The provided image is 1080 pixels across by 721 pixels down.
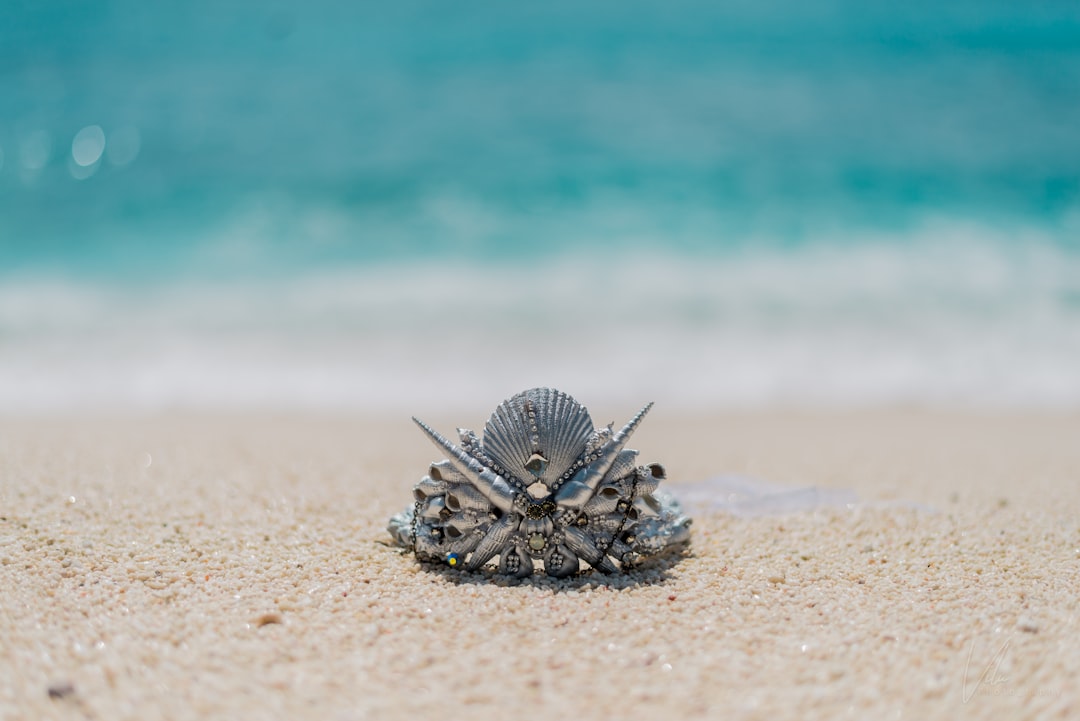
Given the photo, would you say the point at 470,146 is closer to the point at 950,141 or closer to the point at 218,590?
the point at 950,141

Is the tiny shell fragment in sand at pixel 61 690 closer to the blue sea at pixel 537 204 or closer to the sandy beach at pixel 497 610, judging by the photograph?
the sandy beach at pixel 497 610

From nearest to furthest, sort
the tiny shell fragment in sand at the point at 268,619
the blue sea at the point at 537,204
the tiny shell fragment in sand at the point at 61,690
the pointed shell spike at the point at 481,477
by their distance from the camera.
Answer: the tiny shell fragment in sand at the point at 61,690 → the tiny shell fragment in sand at the point at 268,619 → the pointed shell spike at the point at 481,477 → the blue sea at the point at 537,204

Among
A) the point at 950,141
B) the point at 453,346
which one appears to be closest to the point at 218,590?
the point at 453,346

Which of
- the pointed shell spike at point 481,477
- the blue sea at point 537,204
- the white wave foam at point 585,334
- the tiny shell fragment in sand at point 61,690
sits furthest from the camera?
the blue sea at point 537,204

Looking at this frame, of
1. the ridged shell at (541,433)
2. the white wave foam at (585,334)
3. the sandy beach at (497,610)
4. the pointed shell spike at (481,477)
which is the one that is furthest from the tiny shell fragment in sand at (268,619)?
the white wave foam at (585,334)

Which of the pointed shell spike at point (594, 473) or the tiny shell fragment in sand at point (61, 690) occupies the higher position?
the pointed shell spike at point (594, 473)

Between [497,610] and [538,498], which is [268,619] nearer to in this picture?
[497,610]

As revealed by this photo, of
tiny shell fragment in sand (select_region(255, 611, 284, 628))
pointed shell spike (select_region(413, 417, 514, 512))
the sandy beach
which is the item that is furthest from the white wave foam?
tiny shell fragment in sand (select_region(255, 611, 284, 628))
